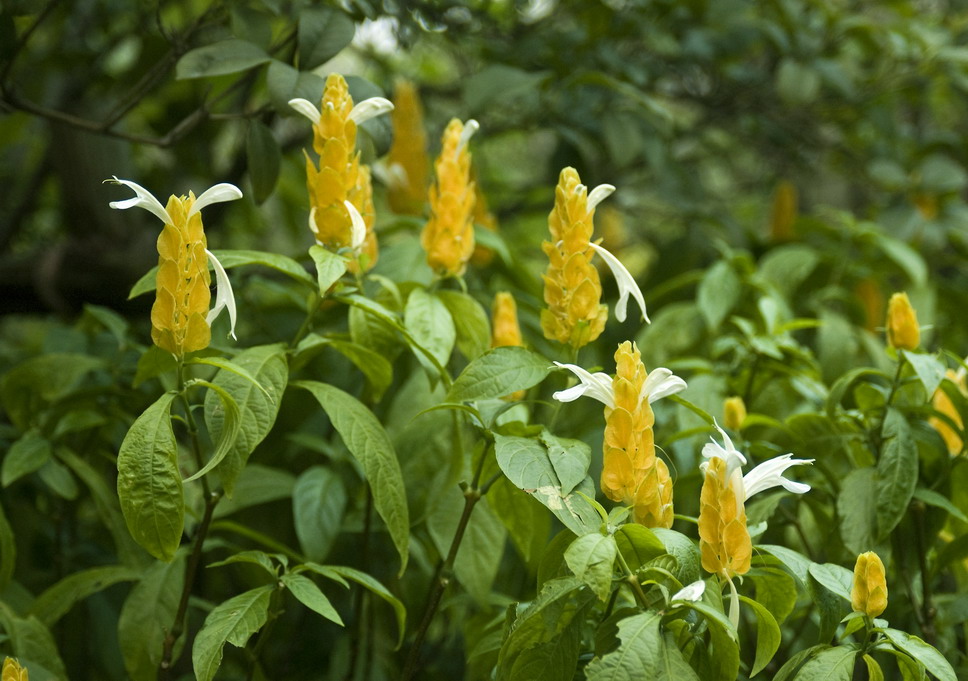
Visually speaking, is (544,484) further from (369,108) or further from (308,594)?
(369,108)

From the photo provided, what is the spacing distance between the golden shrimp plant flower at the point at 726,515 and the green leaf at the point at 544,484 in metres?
0.11

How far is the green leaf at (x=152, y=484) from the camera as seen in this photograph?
0.88 meters

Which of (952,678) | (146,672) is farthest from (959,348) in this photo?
(146,672)

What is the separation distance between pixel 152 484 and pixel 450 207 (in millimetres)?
510

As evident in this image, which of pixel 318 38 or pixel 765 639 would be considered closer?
pixel 765 639

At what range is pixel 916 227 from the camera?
2189 mm

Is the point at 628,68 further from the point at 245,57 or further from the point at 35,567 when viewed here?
the point at 35,567

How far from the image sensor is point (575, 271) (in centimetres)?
100

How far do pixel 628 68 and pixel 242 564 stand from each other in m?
1.36

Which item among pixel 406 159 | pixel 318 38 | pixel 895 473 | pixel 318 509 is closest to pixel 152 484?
pixel 318 509

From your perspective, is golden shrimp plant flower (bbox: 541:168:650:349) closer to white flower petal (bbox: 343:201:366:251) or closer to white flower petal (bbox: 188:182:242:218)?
white flower petal (bbox: 343:201:366:251)

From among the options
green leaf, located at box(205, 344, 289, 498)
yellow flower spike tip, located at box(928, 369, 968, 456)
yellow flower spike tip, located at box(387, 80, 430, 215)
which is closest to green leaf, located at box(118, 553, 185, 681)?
green leaf, located at box(205, 344, 289, 498)

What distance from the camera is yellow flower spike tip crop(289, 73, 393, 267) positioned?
1023mm

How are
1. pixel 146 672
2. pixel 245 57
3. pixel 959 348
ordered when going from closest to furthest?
pixel 146 672, pixel 245 57, pixel 959 348
